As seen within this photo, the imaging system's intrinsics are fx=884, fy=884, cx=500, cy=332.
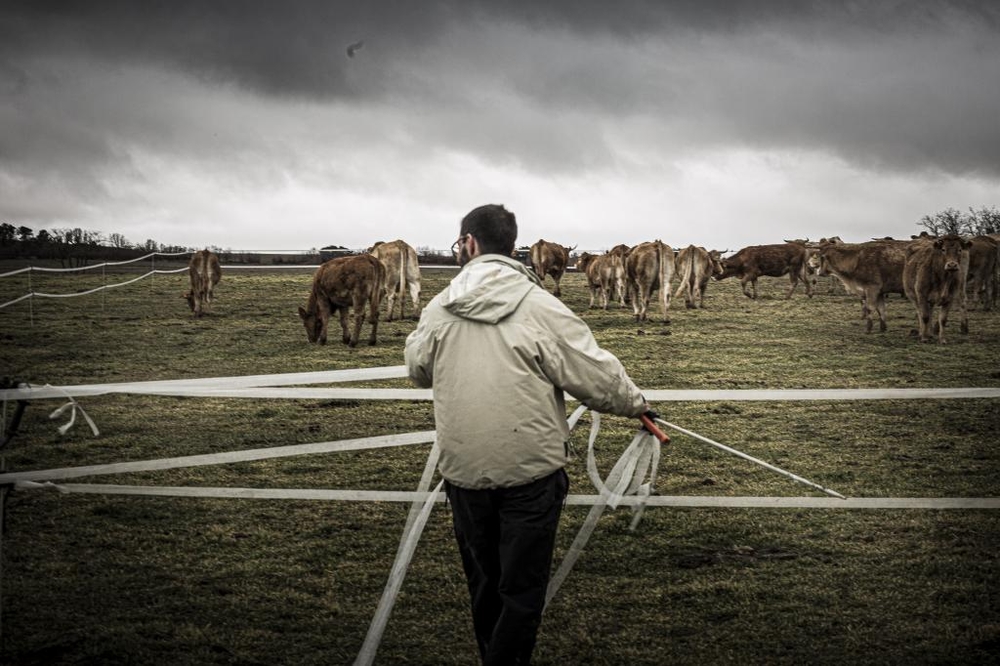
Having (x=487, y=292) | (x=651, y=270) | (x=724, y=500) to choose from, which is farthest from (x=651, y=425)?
(x=651, y=270)

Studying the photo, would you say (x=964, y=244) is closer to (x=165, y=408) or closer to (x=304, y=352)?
(x=304, y=352)

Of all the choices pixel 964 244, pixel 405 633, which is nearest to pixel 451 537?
pixel 405 633

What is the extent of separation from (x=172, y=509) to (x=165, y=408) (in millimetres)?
3982

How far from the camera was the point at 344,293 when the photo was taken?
50.1 feet

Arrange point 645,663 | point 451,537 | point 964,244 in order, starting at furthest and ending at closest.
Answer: point 964,244, point 451,537, point 645,663

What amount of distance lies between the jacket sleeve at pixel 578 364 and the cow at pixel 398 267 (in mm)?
16894

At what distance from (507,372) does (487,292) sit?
0.94ft

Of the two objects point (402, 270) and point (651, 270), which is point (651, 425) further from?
point (402, 270)

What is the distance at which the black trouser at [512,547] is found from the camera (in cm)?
315

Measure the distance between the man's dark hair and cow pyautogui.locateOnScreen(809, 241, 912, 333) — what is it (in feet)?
51.5

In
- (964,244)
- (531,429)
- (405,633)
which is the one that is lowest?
(405,633)

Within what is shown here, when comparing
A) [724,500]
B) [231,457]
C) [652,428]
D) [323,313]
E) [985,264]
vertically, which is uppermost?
[985,264]

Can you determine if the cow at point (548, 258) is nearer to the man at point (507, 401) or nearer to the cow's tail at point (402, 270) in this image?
the cow's tail at point (402, 270)

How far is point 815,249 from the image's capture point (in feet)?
99.6
